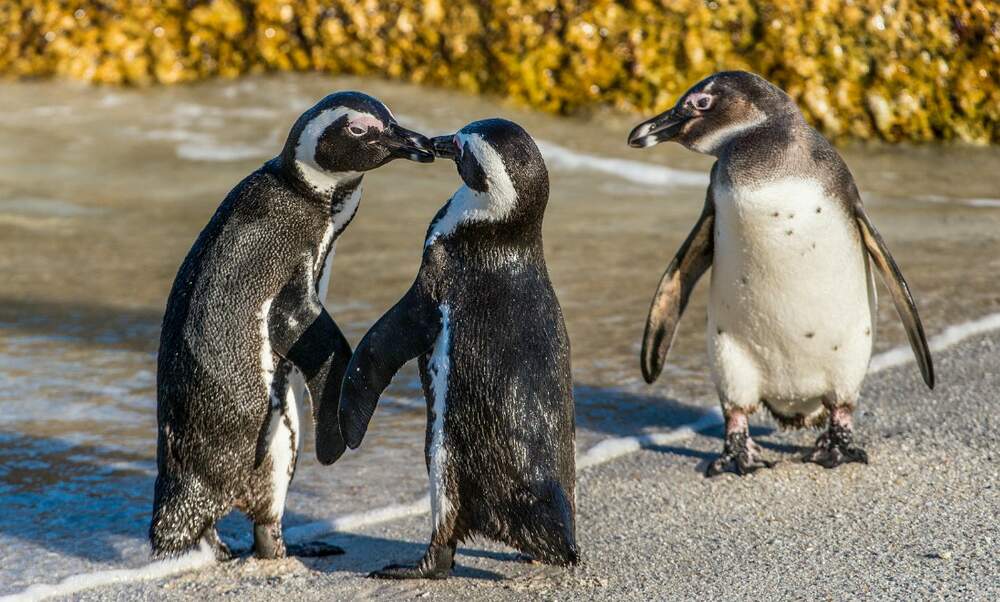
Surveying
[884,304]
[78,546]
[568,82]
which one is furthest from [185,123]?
[78,546]

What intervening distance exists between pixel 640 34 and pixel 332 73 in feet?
8.96

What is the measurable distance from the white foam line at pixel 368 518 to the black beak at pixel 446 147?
107 cm

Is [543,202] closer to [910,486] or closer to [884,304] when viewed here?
[910,486]

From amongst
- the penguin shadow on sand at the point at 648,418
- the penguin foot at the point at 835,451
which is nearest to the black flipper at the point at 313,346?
the penguin shadow on sand at the point at 648,418

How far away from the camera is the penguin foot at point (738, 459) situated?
13.0 feet

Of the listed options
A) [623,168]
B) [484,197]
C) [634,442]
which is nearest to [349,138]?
[484,197]

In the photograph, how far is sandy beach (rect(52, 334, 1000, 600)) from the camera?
10.1 ft

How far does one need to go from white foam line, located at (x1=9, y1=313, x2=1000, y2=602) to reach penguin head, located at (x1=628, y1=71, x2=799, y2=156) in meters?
0.93

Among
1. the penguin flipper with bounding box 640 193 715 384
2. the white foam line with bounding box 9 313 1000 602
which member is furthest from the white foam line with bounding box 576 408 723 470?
the penguin flipper with bounding box 640 193 715 384

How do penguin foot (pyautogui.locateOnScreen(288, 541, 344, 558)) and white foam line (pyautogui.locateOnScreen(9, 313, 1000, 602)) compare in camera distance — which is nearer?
white foam line (pyautogui.locateOnScreen(9, 313, 1000, 602))

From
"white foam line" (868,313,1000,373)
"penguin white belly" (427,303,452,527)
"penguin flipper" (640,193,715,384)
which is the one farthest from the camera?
"white foam line" (868,313,1000,373)

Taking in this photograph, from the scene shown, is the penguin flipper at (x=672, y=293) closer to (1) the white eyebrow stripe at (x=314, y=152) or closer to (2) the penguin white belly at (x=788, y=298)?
(2) the penguin white belly at (x=788, y=298)

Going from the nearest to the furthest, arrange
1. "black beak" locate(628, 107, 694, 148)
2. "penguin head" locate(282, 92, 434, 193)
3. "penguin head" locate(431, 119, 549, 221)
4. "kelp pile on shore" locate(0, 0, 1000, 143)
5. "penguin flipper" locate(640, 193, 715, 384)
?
"penguin head" locate(431, 119, 549, 221) < "penguin head" locate(282, 92, 434, 193) < "black beak" locate(628, 107, 694, 148) < "penguin flipper" locate(640, 193, 715, 384) < "kelp pile on shore" locate(0, 0, 1000, 143)

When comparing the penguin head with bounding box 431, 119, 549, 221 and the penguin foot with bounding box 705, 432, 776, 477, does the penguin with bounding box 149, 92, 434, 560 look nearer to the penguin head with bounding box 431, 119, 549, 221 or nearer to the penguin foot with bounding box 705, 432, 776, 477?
the penguin head with bounding box 431, 119, 549, 221
